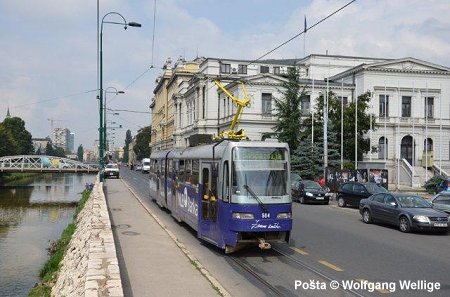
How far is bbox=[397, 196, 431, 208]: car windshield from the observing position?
18875 mm

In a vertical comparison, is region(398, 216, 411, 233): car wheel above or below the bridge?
below

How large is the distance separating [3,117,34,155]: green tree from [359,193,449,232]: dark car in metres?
98.5

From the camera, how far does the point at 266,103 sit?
2635 inches

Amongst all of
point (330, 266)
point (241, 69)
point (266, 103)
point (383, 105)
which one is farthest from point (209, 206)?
point (241, 69)

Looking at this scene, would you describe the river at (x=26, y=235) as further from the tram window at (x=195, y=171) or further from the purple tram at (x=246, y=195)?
the purple tram at (x=246, y=195)

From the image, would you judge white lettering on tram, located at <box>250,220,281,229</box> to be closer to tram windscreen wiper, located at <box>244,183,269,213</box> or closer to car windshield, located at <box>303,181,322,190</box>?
tram windscreen wiper, located at <box>244,183,269,213</box>

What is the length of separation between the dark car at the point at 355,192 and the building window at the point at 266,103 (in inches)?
1548

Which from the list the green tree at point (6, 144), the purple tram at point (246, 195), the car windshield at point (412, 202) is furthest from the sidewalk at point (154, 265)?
the green tree at point (6, 144)

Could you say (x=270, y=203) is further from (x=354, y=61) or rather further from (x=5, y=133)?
(x=5, y=133)

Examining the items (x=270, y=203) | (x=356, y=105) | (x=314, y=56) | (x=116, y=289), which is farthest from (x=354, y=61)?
(x=116, y=289)

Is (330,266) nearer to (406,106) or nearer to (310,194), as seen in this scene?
(310,194)

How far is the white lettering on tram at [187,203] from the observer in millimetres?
15570

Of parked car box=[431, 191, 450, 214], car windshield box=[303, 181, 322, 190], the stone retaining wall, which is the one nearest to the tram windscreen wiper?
the stone retaining wall

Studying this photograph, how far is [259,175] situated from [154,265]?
11.6 ft
